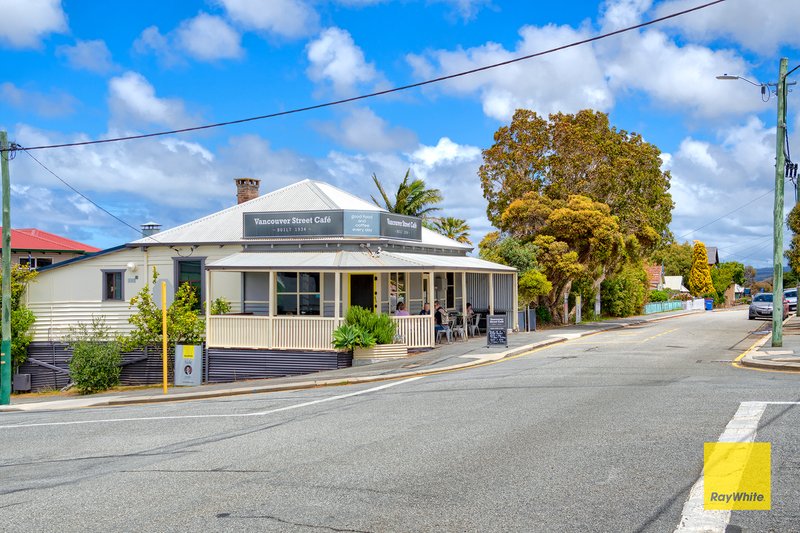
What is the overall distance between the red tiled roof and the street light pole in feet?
96.9

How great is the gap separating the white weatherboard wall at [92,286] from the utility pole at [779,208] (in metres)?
17.4

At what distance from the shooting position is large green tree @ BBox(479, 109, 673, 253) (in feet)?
123

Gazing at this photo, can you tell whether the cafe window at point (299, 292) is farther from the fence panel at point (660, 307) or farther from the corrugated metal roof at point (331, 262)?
the fence panel at point (660, 307)

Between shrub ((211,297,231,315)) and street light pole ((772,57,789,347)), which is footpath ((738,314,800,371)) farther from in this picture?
shrub ((211,297,231,315))

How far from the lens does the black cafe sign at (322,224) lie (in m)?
25.2

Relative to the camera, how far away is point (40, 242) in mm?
37844

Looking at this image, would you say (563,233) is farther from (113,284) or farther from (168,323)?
(113,284)

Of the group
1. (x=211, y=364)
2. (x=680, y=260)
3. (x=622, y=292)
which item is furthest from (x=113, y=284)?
(x=680, y=260)

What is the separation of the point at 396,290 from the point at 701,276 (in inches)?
2761

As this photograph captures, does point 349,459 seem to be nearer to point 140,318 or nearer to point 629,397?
point 629,397

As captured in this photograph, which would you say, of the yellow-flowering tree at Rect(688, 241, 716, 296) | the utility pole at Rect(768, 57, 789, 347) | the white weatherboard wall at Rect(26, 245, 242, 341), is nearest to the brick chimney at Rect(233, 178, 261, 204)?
the white weatherboard wall at Rect(26, 245, 242, 341)

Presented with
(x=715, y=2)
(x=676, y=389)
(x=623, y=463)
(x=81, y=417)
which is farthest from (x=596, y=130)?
(x=623, y=463)

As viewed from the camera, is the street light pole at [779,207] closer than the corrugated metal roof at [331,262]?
Yes

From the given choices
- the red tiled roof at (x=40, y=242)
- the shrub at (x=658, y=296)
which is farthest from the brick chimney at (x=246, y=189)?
the shrub at (x=658, y=296)
